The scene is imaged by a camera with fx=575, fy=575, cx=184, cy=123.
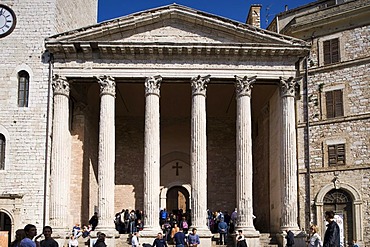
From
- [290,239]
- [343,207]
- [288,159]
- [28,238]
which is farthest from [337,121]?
[28,238]

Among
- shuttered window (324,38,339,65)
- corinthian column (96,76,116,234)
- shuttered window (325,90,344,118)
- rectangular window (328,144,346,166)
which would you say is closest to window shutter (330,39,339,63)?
shuttered window (324,38,339,65)

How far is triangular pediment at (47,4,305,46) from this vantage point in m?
23.4

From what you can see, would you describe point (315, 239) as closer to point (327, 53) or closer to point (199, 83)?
point (199, 83)

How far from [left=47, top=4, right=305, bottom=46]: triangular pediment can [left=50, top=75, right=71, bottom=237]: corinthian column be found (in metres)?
2.19

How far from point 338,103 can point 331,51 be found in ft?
7.53

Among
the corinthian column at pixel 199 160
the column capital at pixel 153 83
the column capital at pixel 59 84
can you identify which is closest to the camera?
the corinthian column at pixel 199 160

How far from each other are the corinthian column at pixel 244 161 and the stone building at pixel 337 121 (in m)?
2.82

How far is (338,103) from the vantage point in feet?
79.8

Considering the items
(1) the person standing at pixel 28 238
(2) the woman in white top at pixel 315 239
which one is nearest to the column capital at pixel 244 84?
(2) the woman in white top at pixel 315 239

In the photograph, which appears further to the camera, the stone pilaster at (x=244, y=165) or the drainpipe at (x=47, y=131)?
the drainpipe at (x=47, y=131)

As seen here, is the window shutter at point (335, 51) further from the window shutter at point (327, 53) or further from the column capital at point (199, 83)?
the column capital at point (199, 83)

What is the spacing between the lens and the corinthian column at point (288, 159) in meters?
22.9

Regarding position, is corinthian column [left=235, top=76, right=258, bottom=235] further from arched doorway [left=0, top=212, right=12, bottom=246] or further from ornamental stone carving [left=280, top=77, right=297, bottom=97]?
arched doorway [left=0, top=212, right=12, bottom=246]

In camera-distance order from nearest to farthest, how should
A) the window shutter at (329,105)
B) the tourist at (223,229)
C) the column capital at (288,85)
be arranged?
the tourist at (223,229) → the column capital at (288,85) → the window shutter at (329,105)
